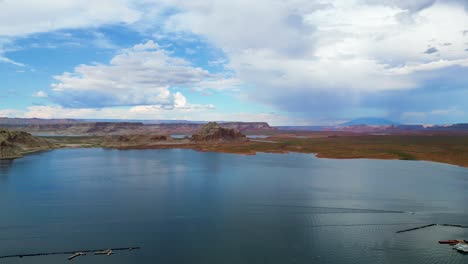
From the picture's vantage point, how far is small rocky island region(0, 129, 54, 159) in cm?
10209

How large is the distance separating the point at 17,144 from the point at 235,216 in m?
110

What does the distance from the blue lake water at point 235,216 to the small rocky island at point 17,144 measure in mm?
40150

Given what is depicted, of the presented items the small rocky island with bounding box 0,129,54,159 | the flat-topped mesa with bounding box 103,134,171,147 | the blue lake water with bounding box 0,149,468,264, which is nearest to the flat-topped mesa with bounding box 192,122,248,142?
the flat-topped mesa with bounding box 103,134,171,147

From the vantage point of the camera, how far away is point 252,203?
44625mm

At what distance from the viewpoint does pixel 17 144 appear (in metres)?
119

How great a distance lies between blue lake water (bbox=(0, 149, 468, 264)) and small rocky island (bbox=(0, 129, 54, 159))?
40150mm

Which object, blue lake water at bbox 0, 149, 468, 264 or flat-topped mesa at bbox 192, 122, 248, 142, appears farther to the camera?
flat-topped mesa at bbox 192, 122, 248, 142

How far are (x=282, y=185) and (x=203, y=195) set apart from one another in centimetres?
1423

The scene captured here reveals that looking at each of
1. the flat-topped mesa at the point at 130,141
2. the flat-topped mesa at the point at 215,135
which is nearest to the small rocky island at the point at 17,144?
the flat-topped mesa at the point at 130,141

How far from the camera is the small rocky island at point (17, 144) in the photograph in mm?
102094

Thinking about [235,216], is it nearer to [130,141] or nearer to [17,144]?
[17,144]

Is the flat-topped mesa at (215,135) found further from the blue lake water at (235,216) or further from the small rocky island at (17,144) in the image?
the blue lake water at (235,216)

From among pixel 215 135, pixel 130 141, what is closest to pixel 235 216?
pixel 215 135

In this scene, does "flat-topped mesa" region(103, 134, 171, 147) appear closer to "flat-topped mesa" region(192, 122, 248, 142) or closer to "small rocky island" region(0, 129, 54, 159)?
"flat-topped mesa" region(192, 122, 248, 142)
